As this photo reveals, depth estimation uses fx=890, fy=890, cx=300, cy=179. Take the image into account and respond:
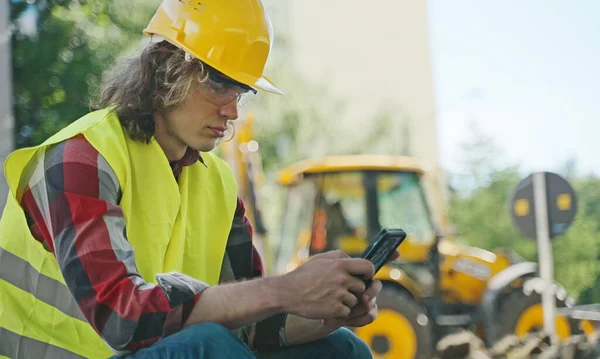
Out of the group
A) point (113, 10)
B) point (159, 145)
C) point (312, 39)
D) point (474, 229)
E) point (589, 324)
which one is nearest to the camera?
point (159, 145)

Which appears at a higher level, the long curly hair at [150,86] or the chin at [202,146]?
the long curly hair at [150,86]

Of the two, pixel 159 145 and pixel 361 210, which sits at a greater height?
pixel 159 145

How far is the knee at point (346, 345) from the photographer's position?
7.80ft

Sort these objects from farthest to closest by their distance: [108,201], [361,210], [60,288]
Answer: [361,210], [60,288], [108,201]

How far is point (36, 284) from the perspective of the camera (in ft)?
6.95

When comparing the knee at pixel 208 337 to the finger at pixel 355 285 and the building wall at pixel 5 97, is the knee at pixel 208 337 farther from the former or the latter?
the building wall at pixel 5 97

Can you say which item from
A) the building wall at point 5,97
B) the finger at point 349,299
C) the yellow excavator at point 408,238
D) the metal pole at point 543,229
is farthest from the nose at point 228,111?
the yellow excavator at point 408,238

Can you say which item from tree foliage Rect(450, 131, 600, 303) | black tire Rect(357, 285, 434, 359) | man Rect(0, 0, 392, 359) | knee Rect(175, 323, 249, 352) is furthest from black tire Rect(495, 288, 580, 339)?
knee Rect(175, 323, 249, 352)

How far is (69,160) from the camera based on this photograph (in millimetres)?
1977

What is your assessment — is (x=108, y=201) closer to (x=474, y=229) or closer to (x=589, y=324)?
(x=589, y=324)

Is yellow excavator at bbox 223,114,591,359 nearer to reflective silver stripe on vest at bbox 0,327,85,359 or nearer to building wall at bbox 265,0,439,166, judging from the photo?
reflective silver stripe on vest at bbox 0,327,85,359

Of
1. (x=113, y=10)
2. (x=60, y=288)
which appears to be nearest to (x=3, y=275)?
(x=60, y=288)

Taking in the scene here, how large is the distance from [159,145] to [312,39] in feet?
78.8

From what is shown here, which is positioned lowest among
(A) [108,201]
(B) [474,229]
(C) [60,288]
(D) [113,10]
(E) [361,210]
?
(B) [474,229]
